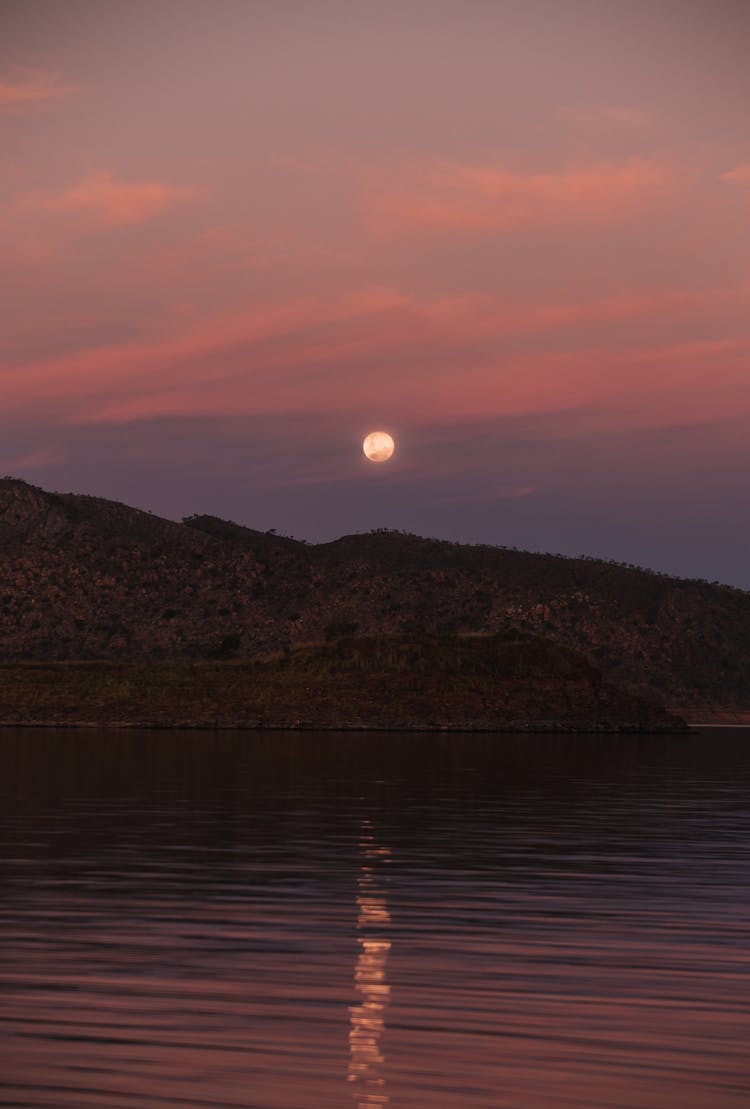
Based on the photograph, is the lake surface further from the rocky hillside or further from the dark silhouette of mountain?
the dark silhouette of mountain

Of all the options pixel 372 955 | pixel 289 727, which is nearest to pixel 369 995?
pixel 372 955

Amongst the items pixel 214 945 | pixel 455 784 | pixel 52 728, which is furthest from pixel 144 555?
pixel 214 945

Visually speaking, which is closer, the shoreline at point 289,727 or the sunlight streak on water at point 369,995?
the sunlight streak on water at point 369,995

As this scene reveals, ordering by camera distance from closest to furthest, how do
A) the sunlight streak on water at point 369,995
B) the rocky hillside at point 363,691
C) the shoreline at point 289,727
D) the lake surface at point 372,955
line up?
1. the sunlight streak on water at point 369,995
2. the lake surface at point 372,955
3. the shoreline at point 289,727
4. the rocky hillside at point 363,691

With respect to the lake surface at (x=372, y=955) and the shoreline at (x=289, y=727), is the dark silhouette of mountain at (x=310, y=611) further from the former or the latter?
the lake surface at (x=372, y=955)

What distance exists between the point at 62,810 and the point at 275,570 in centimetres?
13477

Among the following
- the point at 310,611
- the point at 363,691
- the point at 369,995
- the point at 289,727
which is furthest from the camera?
the point at 310,611

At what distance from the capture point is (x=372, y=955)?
17516 millimetres

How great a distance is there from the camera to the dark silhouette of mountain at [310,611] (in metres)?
155

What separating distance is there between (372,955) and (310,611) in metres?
146

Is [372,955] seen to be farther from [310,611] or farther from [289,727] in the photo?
[310,611]

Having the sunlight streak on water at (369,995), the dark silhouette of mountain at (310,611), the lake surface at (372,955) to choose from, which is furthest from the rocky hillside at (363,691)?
the sunlight streak on water at (369,995)

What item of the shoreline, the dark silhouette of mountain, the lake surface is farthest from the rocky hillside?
the lake surface

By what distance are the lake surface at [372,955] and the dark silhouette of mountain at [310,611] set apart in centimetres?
11267
